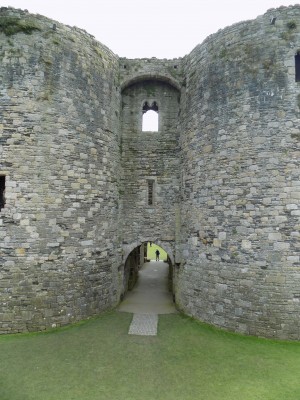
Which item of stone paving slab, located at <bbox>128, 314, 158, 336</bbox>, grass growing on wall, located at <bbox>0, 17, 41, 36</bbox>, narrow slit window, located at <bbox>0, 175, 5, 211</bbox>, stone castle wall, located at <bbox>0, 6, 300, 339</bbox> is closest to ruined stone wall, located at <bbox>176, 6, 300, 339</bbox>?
stone castle wall, located at <bbox>0, 6, 300, 339</bbox>

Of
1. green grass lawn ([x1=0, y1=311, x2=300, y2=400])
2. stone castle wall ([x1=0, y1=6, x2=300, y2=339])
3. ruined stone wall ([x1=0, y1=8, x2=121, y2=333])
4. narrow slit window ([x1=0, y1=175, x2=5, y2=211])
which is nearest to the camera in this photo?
green grass lawn ([x1=0, y1=311, x2=300, y2=400])

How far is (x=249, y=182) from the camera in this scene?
31.2 feet

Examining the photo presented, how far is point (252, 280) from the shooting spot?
926cm

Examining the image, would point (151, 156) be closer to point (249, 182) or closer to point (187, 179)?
point (187, 179)

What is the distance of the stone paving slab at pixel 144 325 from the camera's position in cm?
957

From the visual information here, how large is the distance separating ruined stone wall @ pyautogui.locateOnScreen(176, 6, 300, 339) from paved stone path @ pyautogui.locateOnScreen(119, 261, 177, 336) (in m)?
1.47

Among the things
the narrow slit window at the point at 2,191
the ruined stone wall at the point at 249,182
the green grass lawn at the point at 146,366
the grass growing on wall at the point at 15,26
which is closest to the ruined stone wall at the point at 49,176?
the grass growing on wall at the point at 15,26

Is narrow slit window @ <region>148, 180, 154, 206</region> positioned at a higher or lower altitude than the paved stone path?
higher

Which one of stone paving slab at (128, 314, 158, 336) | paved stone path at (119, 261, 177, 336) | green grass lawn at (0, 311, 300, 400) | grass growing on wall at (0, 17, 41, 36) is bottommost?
green grass lawn at (0, 311, 300, 400)

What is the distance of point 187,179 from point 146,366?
645cm

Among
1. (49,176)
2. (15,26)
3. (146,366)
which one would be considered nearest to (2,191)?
(49,176)

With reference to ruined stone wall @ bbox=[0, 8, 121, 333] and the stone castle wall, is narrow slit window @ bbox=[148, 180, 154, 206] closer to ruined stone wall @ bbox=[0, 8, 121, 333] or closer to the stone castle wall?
the stone castle wall

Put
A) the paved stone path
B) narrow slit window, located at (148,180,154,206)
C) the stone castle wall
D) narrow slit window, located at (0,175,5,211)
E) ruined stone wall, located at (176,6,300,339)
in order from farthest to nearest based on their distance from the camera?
narrow slit window, located at (148,180,154,206) < the paved stone path < narrow slit window, located at (0,175,5,211) < the stone castle wall < ruined stone wall, located at (176,6,300,339)

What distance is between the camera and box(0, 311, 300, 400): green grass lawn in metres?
6.36
